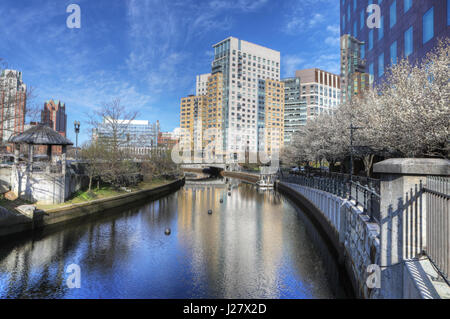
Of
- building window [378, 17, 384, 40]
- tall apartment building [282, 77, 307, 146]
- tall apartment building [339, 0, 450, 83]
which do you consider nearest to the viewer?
tall apartment building [339, 0, 450, 83]

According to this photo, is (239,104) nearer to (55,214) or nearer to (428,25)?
(428,25)

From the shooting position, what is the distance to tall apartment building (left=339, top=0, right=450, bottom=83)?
2030 centimetres

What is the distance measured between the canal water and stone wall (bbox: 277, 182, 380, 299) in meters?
1.27

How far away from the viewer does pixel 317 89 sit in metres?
168

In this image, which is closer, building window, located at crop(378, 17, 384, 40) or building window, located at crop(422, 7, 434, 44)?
building window, located at crop(422, 7, 434, 44)

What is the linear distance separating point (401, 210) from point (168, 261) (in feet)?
37.8

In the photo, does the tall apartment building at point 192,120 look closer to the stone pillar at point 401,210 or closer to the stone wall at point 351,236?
the stone wall at point 351,236

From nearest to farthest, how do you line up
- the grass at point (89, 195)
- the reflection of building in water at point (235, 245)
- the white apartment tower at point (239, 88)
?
the reflection of building in water at point (235, 245)
the grass at point (89, 195)
the white apartment tower at point (239, 88)

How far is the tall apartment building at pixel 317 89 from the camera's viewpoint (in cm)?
16625

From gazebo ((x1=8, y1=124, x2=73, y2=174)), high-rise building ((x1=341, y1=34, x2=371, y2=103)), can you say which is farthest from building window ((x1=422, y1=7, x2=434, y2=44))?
gazebo ((x1=8, y1=124, x2=73, y2=174))

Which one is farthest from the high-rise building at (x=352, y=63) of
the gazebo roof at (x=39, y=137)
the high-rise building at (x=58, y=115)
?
the high-rise building at (x=58, y=115)

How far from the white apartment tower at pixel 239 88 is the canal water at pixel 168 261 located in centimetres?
12089

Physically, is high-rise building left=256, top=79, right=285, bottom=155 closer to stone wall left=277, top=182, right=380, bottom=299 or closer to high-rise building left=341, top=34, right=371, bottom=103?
high-rise building left=341, top=34, right=371, bottom=103

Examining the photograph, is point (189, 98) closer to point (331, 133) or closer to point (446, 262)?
point (331, 133)
